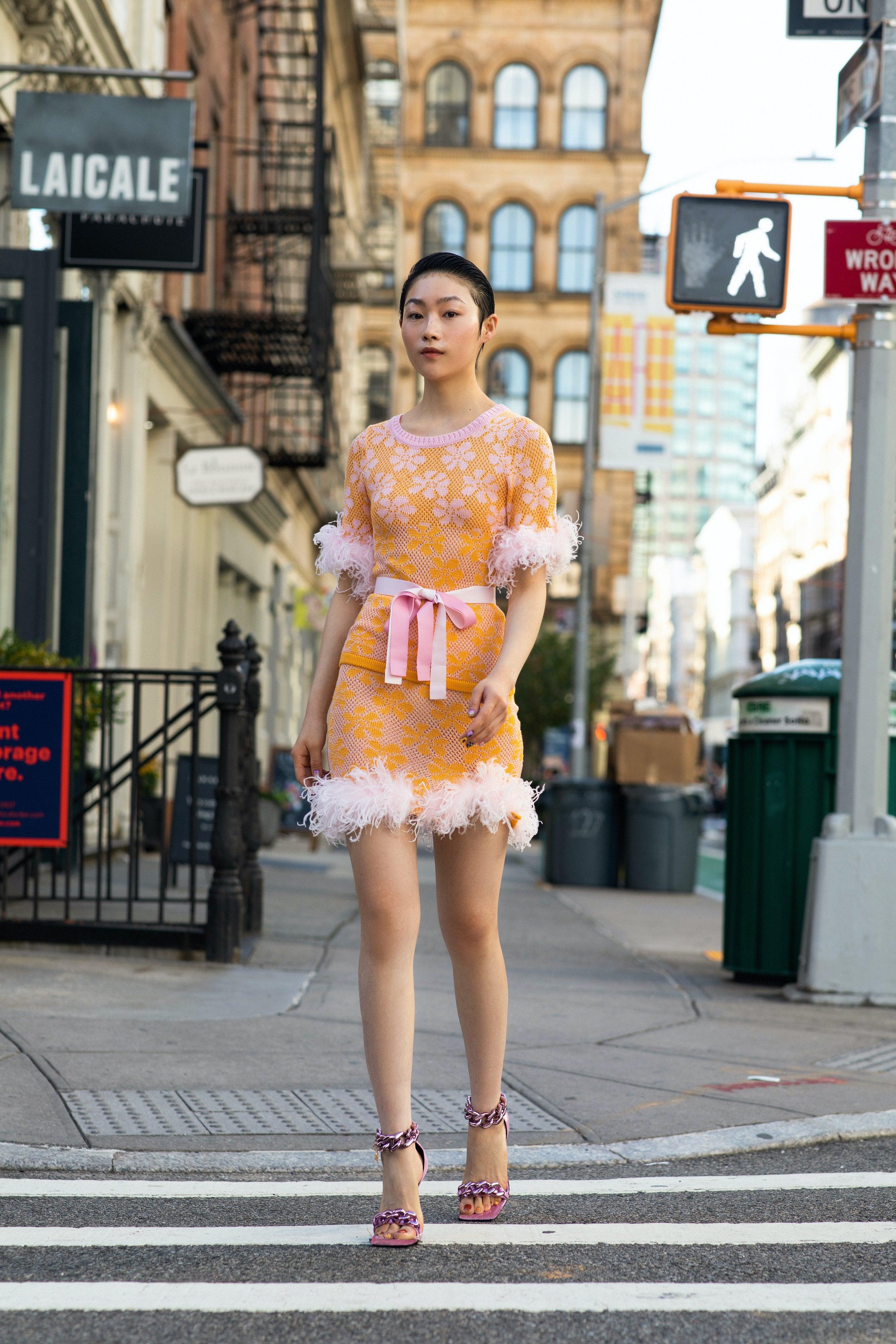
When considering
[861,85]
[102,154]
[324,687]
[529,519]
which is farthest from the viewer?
[102,154]

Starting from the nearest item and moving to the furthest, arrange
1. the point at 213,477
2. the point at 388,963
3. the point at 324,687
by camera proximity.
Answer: the point at 388,963
the point at 324,687
the point at 213,477

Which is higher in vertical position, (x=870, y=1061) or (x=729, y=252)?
(x=729, y=252)

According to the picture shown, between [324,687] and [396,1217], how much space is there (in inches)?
45.2

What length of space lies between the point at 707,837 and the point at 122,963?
33.8 meters

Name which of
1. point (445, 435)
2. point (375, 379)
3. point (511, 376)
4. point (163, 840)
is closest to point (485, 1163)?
point (445, 435)

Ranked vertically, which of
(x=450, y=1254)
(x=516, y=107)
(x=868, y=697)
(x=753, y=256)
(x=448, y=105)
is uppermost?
(x=448, y=105)

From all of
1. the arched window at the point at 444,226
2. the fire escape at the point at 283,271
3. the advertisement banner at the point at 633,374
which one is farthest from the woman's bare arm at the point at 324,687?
the arched window at the point at 444,226

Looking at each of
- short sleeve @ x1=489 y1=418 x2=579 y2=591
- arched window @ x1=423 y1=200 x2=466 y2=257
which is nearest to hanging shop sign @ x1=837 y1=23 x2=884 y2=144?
short sleeve @ x1=489 y1=418 x2=579 y2=591

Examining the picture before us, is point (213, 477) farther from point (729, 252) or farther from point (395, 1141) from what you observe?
point (395, 1141)

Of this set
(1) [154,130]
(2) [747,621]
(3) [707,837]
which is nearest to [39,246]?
(1) [154,130]

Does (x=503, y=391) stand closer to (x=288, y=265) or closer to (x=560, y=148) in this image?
(x=560, y=148)

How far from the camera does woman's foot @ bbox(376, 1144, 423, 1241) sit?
344 cm

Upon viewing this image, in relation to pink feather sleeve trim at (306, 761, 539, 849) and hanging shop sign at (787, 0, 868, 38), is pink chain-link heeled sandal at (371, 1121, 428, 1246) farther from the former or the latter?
hanging shop sign at (787, 0, 868, 38)

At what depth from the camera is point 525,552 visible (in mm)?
3652
